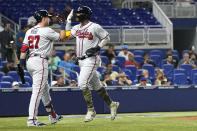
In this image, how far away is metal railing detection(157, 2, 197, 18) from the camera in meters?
25.6

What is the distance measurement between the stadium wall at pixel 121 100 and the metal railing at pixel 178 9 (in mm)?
10696

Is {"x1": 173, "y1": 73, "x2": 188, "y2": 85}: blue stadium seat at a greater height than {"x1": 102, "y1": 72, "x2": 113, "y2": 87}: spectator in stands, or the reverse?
{"x1": 102, "y1": 72, "x2": 113, "y2": 87}: spectator in stands

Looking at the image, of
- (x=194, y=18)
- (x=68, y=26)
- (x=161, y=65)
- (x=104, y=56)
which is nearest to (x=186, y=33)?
(x=194, y=18)

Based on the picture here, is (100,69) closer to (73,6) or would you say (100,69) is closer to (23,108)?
(23,108)

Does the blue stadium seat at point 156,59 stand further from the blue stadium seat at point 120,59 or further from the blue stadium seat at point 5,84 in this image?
the blue stadium seat at point 5,84

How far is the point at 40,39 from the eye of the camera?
10.1m

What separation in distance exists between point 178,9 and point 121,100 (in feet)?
38.6

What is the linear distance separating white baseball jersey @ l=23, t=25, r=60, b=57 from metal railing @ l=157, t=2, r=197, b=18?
16020 millimetres

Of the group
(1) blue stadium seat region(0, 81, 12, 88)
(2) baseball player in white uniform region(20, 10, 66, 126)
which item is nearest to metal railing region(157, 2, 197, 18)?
(1) blue stadium seat region(0, 81, 12, 88)

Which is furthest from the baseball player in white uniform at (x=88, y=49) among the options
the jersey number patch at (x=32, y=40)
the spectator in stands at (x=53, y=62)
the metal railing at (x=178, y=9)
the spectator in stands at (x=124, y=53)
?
the metal railing at (x=178, y=9)

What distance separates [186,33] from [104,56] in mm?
8649

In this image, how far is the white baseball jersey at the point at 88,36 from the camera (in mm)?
10539

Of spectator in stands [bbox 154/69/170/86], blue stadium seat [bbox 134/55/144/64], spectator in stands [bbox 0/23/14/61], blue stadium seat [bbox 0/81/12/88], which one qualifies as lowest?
spectator in stands [bbox 154/69/170/86]

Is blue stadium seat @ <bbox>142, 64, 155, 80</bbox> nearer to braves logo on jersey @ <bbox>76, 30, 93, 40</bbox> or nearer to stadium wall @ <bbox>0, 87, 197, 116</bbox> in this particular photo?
→ stadium wall @ <bbox>0, 87, 197, 116</bbox>
